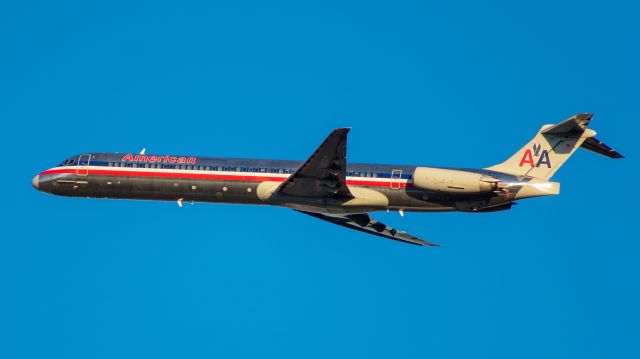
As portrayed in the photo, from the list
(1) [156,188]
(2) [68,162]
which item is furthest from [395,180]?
(2) [68,162]

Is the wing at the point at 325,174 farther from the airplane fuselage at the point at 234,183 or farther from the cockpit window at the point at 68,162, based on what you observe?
the cockpit window at the point at 68,162

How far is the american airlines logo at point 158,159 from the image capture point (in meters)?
Answer: 51.2

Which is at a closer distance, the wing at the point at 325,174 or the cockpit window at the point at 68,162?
the wing at the point at 325,174

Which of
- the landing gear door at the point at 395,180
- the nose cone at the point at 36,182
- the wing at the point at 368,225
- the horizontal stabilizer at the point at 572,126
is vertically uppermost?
the horizontal stabilizer at the point at 572,126

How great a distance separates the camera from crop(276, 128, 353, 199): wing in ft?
148

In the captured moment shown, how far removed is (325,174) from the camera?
46750 mm

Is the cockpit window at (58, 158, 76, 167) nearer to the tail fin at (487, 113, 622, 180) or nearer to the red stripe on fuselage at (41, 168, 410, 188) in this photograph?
the red stripe on fuselage at (41, 168, 410, 188)

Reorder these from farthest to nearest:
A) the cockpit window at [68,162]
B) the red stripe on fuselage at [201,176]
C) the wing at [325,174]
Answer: the cockpit window at [68,162]
the red stripe on fuselage at [201,176]
the wing at [325,174]

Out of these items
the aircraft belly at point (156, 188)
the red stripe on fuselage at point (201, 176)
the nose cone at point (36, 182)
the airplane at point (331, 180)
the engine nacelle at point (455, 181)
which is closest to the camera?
the engine nacelle at point (455, 181)

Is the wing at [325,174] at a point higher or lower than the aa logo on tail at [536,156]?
lower

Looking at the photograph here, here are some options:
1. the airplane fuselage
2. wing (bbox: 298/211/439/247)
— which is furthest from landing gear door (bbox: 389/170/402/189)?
wing (bbox: 298/211/439/247)

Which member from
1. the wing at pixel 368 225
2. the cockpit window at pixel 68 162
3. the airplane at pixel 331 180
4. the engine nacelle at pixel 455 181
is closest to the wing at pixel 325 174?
the airplane at pixel 331 180

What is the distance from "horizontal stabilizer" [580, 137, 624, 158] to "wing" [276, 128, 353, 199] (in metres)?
11.1

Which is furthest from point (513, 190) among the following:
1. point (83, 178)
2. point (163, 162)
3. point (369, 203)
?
point (83, 178)
